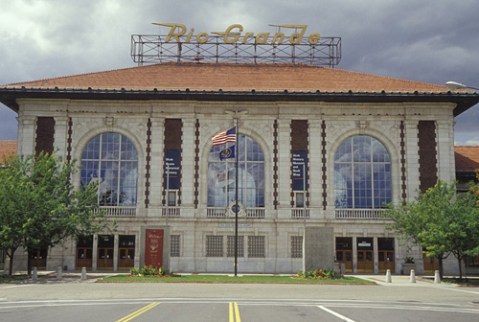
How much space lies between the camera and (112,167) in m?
48.6

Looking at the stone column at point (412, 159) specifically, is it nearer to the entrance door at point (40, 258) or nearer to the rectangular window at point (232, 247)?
the rectangular window at point (232, 247)

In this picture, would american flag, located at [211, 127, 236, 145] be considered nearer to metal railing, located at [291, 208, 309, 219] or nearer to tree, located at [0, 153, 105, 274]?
metal railing, located at [291, 208, 309, 219]

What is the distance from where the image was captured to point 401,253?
155 feet

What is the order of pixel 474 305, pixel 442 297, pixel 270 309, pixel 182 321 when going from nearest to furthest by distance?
pixel 182 321 < pixel 270 309 < pixel 474 305 < pixel 442 297

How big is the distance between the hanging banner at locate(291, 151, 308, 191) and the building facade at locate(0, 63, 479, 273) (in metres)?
0.09

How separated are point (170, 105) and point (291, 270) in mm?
17742

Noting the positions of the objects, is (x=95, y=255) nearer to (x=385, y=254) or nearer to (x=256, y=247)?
(x=256, y=247)

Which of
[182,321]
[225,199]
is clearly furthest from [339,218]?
[182,321]

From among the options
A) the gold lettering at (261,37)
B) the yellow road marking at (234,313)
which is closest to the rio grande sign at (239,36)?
the gold lettering at (261,37)

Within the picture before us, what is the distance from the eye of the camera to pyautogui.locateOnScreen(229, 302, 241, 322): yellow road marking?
17.1m

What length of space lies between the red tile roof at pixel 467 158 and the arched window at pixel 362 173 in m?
7.29

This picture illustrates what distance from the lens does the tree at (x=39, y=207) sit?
37.7m

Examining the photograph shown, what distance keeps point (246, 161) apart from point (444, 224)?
1780 centimetres

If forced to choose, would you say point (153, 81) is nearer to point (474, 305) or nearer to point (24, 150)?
point (24, 150)
